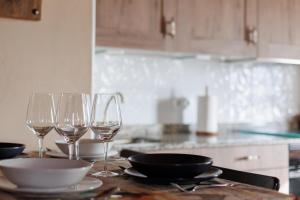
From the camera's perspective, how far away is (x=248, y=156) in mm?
2859

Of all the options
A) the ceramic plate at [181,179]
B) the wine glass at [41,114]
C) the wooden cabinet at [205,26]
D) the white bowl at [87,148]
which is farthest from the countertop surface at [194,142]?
the ceramic plate at [181,179]

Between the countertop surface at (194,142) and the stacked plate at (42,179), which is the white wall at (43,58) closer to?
the countertop surface at (194,142)

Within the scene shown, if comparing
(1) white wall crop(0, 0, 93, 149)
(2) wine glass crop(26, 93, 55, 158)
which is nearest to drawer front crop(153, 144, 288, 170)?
(1) white wall crop(0, 0, 93, 149)

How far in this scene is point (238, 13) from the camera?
10.3 feet

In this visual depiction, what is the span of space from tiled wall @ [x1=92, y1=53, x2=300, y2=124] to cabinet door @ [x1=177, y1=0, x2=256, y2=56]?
0.37m

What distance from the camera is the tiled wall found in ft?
10.3

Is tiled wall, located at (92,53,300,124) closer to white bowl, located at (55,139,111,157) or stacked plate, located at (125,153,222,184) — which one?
white bowl, located at (55,139,111,157)

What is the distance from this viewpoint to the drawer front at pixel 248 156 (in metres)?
2.73

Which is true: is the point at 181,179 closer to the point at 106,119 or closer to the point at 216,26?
the point at 106,119

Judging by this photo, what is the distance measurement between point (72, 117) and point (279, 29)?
93.0 inches

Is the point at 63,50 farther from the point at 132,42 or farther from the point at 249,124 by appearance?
the point at 249,124

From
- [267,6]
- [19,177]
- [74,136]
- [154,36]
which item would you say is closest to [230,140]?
[154,36]

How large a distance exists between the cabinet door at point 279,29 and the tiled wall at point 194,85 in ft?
1.24

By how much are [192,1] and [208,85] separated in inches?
28.6
